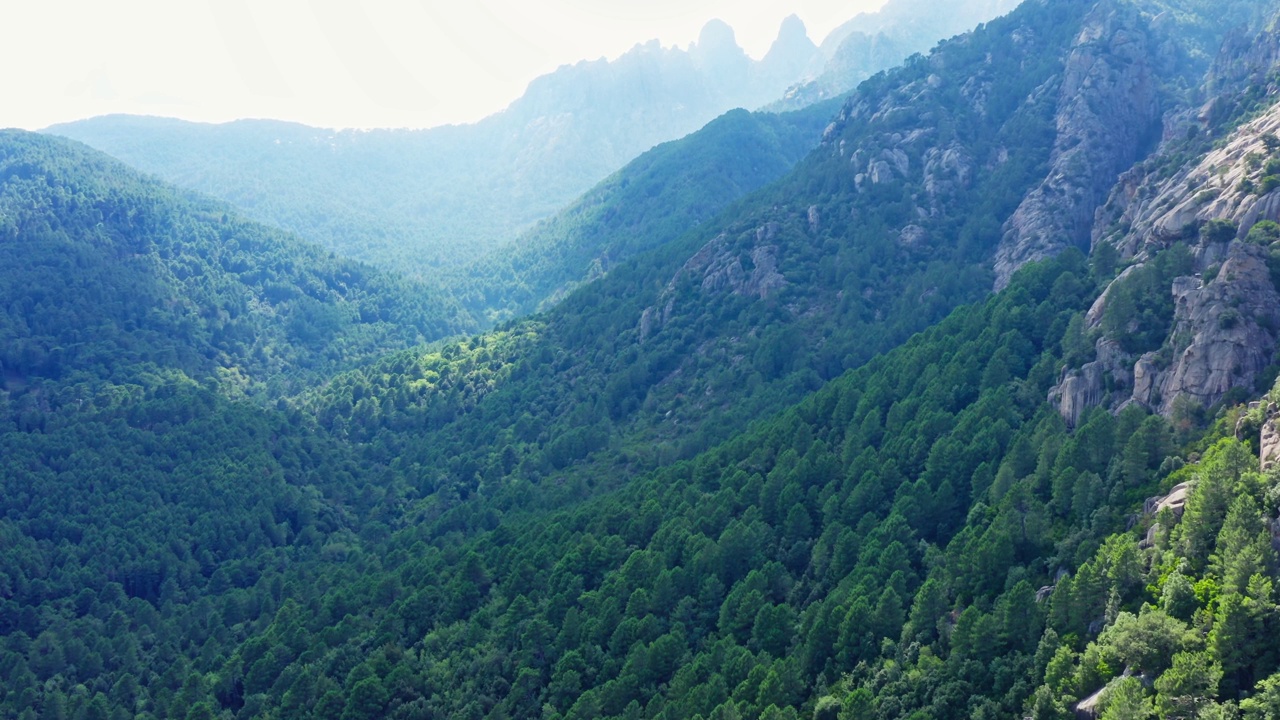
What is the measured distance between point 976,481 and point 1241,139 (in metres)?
68.2

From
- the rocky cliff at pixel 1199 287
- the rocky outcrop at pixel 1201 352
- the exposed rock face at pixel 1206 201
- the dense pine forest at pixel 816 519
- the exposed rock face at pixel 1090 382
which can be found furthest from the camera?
the exposed rock face at pixel 1206 201


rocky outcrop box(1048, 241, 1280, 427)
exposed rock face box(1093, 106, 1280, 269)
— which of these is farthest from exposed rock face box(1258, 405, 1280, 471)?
exposed rock face box(1093, 106, 1280, 269)

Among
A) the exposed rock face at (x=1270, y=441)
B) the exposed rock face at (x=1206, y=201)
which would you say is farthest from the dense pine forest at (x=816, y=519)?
the exposed rock face at (x=1206, y=201)

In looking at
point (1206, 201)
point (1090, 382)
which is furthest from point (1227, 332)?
point (1206, 201)

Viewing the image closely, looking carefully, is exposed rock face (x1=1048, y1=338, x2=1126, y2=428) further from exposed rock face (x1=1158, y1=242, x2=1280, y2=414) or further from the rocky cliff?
exposed rock face (x1=1158, y1=242, x2=1280, y2=414)

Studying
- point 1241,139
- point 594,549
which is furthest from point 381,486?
point 1241,139

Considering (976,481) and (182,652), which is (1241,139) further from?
(182,652)

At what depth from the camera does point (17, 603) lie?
15450 centimetres

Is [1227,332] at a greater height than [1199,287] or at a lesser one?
lesser

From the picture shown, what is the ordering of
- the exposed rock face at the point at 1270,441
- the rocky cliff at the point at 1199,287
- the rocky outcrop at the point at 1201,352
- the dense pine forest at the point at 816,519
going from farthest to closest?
the rocky cliff at the point at 1199,287 → the rocky outcrop at the point at 1201,352 → the dense pine forest at the point at 816,519 → the exposed rock face at the point at 1270,441

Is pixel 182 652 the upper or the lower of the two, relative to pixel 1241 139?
lower

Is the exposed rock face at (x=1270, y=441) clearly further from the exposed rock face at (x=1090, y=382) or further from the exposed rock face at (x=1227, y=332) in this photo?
the exposed rock face at (x=1090, y=382)

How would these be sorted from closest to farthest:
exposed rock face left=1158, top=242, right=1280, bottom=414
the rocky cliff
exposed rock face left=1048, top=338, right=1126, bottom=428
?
exposed rock face left=1158, top=242, right=1280, bottom=414, the rocky cliff, exposed rock face left=1048, top=338, right=1126, bottom=428

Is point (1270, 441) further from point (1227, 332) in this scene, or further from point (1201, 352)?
point (1227, 332)
